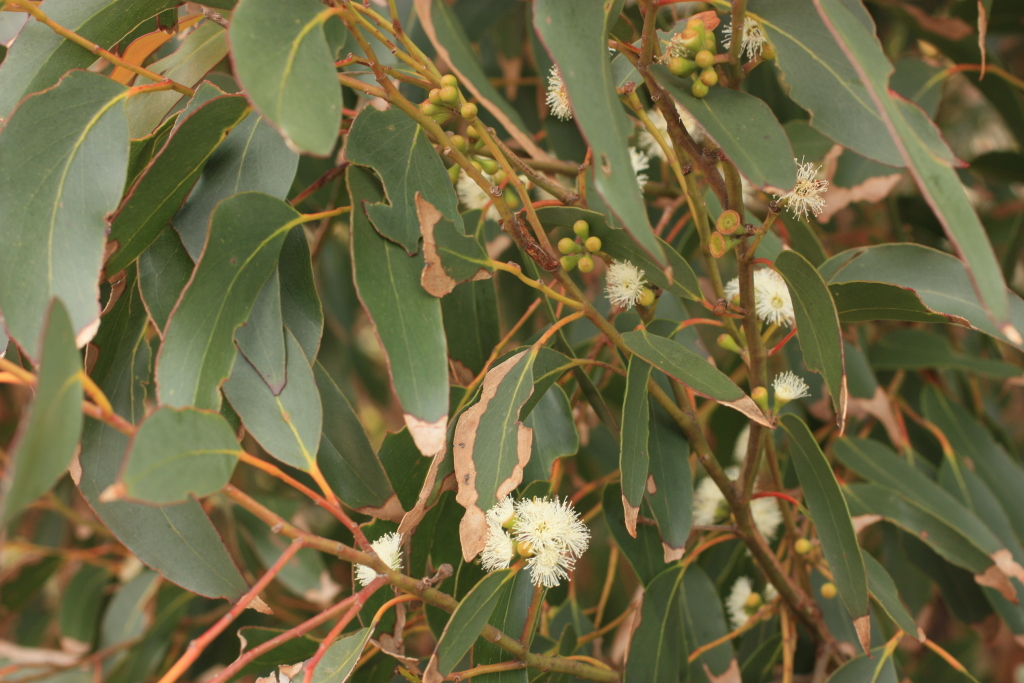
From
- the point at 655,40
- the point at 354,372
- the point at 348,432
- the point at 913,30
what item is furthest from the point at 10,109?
the point at 354,372

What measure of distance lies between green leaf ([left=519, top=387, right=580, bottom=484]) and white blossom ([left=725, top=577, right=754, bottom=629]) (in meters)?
0.42

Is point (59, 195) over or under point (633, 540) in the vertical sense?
over

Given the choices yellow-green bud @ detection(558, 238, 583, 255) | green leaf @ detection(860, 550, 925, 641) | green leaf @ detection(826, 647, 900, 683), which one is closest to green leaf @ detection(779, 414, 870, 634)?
green leaf @ detection(860, 550, 925, 641)

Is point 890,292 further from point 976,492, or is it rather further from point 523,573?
point 976,492

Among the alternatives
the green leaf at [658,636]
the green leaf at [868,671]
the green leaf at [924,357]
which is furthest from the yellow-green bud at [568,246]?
the green leaf at [924,357]

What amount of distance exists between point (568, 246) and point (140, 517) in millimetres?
381

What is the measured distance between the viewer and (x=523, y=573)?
63cm

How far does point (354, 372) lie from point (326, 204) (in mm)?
776

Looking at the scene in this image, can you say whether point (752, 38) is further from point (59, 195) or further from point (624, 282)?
point (59, 195)

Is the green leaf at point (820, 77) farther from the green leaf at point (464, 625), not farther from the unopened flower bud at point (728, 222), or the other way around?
the green leaf at point (464, 625)

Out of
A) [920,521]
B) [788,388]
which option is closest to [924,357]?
[920,521]

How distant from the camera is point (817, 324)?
1.88 ft

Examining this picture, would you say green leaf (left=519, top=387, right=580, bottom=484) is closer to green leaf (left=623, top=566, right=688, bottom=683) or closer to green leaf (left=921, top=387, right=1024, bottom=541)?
green leaf (left=623, top=566, right=688, bottom=683)

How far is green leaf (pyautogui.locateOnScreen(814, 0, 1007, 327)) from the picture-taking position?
38 cm
